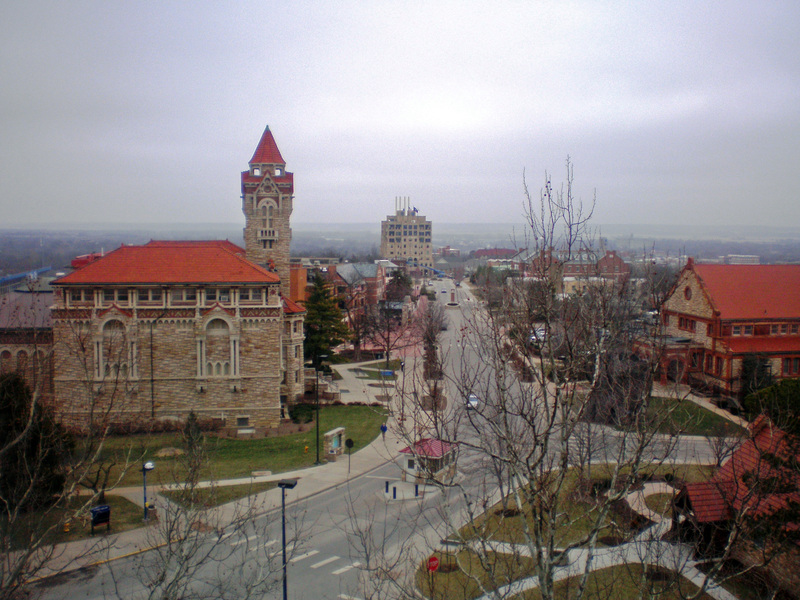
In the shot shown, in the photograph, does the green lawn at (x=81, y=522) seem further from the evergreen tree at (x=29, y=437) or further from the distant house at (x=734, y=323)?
the distant house at (x=734, y=323)

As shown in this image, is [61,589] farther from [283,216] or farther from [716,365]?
[716,365]

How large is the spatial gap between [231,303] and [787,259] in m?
71.6

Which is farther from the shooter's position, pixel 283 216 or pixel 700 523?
pixel 283 216

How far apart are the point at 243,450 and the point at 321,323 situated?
54.5 feet

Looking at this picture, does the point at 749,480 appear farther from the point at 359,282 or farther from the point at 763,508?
the point at 359,282

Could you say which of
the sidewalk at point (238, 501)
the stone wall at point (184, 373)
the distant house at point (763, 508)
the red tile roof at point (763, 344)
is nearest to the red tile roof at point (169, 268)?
the stone wall at point (184, 373)

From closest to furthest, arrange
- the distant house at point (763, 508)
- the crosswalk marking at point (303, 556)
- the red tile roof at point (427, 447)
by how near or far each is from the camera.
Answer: the red tile roof at point (427, 447) < the distant house at point (763, 508) < the crosswalk marking at point (303, 556)

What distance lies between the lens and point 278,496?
23.8 m

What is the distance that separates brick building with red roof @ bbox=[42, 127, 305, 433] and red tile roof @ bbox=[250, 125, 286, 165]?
29.8 ft

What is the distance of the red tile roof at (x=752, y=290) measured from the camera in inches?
1599

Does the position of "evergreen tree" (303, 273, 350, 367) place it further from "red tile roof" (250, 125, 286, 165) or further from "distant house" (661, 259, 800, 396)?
"distant house" (661, 259, 800, 396)

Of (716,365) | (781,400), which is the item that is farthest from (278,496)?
(716,365)

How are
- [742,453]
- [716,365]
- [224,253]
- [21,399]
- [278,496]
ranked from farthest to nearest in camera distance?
[716,365], [224,253], [278,496], [21,399], [742,453]

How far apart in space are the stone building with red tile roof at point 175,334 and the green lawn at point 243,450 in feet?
6.99
